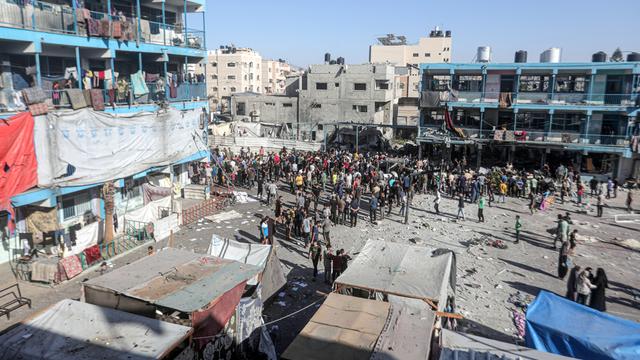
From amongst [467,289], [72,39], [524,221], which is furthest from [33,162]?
[524,221]

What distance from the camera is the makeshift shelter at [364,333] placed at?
8062 millimetres

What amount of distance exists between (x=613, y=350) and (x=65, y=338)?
31.8 feet

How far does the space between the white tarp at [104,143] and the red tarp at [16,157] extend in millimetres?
363

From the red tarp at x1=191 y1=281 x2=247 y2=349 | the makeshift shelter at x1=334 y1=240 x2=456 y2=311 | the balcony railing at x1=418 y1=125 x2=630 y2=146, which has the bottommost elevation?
the red tarp at x1=191 y1=281 x2=247 y2=349

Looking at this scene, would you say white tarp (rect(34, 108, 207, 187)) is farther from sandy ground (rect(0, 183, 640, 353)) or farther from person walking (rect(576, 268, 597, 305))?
person walking (rect(576, 268, 597, 305))

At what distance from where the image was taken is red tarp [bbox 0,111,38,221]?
14.3 meters

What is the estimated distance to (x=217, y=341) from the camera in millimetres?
9484

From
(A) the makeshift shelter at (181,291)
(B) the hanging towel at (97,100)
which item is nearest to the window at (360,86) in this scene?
(B) the hanging towel at (97,100)

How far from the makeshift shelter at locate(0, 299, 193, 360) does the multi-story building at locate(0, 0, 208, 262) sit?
7801 mm

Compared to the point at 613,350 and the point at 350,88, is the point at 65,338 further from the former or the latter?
the point at 350,88

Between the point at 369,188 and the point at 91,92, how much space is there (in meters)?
14.3

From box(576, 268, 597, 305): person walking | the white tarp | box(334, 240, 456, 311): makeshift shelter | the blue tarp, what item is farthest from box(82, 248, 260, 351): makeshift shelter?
box(576, 268, 597, 305): person walking

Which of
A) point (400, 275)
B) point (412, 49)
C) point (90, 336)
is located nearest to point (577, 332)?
point (400, 275)

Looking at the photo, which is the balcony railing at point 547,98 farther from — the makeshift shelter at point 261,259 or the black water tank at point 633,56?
the makeshift shelter at point 261,259
